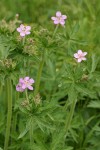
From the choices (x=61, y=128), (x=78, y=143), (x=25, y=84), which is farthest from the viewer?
(x=78, y=143)

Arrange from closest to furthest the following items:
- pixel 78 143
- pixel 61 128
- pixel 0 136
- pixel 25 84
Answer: pixel 25 84 < pixel 61 128 < pixel 0 136 < pixel 78 143

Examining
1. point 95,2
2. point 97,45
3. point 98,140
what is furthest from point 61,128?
point 95,2

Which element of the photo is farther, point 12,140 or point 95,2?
point 95,2

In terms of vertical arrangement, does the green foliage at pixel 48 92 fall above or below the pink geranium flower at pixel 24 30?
below

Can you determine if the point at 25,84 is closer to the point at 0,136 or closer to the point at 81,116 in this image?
the point at 0,136

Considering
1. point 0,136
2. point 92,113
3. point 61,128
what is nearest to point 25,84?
point 61,128

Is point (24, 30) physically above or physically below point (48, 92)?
above

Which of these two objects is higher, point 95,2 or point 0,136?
point 95,2

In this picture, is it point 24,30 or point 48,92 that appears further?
point 48,92

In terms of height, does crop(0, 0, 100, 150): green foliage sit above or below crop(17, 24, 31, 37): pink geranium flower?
below

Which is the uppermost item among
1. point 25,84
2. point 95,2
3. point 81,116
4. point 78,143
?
point 95,2
